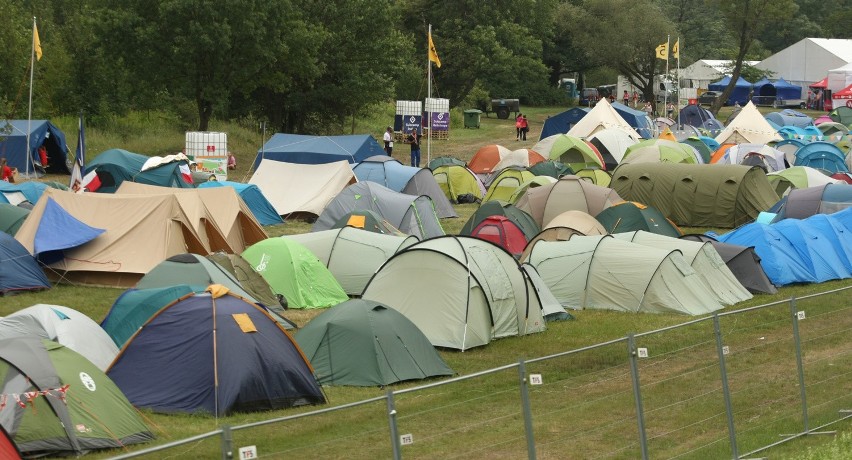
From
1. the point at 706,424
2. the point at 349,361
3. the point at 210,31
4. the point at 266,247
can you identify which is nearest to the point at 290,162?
the point at 210,31

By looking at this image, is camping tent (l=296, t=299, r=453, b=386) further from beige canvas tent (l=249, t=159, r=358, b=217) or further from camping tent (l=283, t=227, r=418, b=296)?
beige canvas tent (l=249, t=159, r=358, b=217)

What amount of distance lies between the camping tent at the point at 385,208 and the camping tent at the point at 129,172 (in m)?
5.33

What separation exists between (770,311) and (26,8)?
4979 centimetres

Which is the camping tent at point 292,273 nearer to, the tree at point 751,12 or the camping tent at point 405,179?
the camping tent at point 405,179

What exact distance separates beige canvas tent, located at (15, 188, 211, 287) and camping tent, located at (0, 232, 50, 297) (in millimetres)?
305

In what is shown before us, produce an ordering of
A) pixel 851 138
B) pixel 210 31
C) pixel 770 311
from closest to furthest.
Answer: pixel 770 311, pixel 210 31, pixel 851 138

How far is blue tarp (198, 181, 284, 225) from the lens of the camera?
94.2 ft

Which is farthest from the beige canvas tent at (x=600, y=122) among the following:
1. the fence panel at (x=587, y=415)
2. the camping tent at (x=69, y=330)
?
the fence panel at (x=587, y=415)

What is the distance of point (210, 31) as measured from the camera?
37500 millimetres

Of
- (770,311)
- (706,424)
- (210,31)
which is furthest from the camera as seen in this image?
(210,31)

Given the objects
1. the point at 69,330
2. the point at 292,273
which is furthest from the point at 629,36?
the point at 69,330

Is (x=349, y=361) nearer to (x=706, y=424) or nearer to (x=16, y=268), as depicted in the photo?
(x=706, y=424)

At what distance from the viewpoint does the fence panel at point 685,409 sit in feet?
34.6

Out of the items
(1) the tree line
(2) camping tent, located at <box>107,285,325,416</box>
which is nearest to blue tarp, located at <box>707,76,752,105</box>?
(1) the tree line
